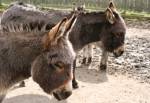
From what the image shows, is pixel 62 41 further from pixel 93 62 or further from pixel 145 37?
pixel 145 37

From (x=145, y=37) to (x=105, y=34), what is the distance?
5033mm

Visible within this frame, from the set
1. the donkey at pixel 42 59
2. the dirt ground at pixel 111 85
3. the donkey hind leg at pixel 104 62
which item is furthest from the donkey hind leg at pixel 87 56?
the donkey at pixel 42 59

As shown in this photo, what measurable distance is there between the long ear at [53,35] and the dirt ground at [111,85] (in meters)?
2.47

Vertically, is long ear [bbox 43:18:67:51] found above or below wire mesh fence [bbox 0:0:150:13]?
above

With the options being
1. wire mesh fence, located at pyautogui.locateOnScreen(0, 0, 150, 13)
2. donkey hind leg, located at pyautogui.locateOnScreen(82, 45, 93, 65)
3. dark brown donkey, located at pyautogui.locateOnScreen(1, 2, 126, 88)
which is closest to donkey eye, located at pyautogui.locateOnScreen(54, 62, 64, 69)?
dark brown donkey, located at pyautogui.locateOnScreen(1, 2, 126, 88)

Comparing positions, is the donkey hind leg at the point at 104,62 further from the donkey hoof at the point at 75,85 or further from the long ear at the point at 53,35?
the long ear at the point at 53,35

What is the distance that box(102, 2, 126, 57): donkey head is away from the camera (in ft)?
26.7

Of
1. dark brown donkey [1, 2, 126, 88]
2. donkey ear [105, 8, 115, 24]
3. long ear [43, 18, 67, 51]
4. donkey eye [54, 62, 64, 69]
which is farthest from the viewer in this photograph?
donkey ear [105, 8, 115, 24]

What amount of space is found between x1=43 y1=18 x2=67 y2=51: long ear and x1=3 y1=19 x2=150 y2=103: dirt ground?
2465mm

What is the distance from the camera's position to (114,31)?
814 centimetres

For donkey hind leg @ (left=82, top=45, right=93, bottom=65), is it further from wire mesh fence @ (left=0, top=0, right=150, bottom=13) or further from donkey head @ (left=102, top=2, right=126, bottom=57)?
wire mesh fence @ (left=0, top=0, right=150, bottom=13)

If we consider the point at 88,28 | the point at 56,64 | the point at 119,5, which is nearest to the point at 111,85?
the point at 88,28

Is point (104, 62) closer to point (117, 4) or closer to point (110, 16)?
point (110, 16)

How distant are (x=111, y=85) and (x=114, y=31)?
1.18 meters
